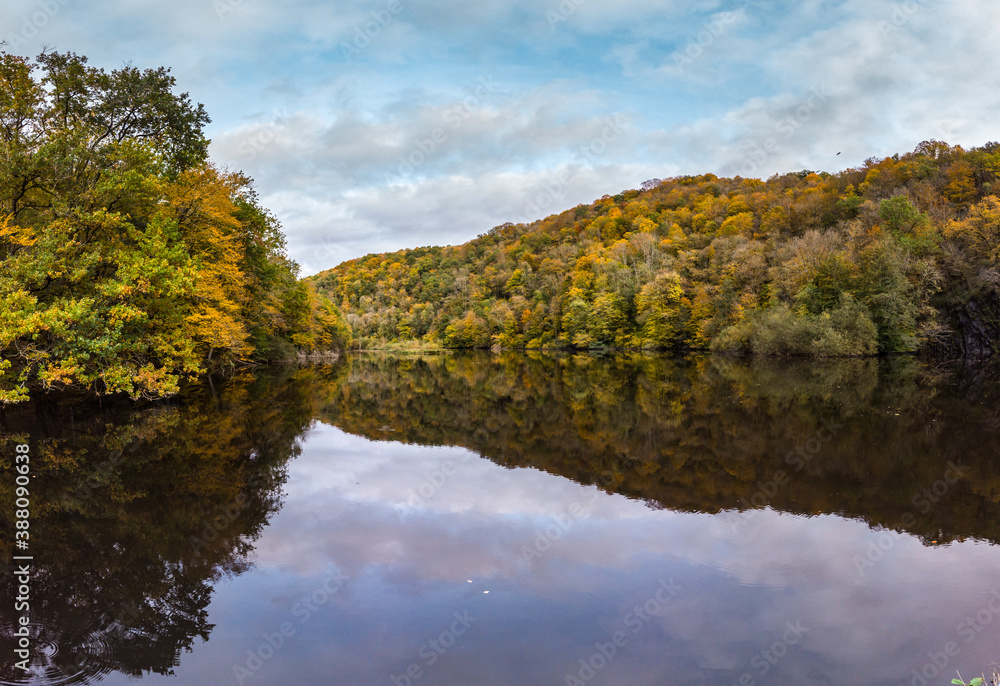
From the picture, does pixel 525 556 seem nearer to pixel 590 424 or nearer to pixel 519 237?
pixel 590 424

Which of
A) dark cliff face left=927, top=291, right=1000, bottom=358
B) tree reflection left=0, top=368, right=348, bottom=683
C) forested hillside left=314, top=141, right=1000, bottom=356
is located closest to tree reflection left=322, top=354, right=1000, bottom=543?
tree reflection left=0, top=368, right=348, bottom=683

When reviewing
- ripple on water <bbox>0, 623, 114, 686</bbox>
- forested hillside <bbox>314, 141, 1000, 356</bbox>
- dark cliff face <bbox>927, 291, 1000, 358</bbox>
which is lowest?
dark cliff face <bbox>927, 291, 1000, 358</bbox>

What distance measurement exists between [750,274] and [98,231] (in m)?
51.5

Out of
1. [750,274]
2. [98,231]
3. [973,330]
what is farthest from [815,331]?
[98,231]

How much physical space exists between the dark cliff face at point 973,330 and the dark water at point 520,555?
36.4m

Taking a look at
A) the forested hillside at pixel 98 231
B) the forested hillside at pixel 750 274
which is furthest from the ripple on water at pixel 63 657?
the forested hillside at pixel 750 274

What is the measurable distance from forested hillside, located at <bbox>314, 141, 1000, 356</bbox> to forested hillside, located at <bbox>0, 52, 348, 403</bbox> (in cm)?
4081

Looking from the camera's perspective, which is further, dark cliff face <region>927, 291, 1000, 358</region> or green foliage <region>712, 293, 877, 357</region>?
dark cliff face <region>927, 291, 1000, 358</region>

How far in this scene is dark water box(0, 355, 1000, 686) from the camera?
4684mm

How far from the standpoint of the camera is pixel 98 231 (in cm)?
1702

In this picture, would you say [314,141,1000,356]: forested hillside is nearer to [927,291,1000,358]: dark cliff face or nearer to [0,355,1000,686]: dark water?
[927,291,1000,358]: dark cliff face

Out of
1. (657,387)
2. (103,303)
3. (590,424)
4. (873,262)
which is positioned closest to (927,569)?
(590,424)

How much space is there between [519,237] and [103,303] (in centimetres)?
10914

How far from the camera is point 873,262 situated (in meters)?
41.4
